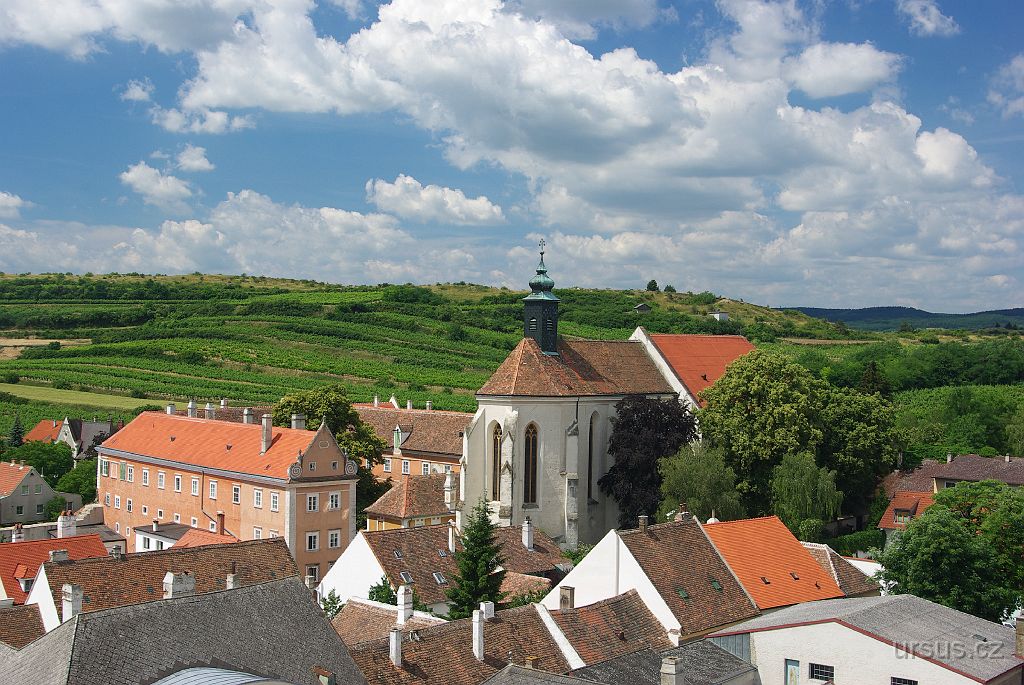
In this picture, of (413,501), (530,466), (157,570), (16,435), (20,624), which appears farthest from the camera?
(16,435)

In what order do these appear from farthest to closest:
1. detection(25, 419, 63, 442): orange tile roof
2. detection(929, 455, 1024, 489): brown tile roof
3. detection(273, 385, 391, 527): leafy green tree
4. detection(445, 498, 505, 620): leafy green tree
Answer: detection(25, 419, 63, 442): orange tile roof < detection(273, 385, 391, 527): leafy green tree < detection(929, 455, 1024, 489): brown tile roof < detection(445, 498, 505, 620): leafy green tree

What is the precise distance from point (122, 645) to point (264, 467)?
3855cm

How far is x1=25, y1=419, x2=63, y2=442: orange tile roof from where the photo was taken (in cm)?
9806

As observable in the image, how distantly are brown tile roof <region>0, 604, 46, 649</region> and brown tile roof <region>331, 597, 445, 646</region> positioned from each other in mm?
8907

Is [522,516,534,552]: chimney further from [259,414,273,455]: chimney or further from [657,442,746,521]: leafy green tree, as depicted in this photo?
[259,414,273,455]: chimney

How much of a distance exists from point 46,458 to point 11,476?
8.80 m

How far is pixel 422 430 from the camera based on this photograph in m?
78.4

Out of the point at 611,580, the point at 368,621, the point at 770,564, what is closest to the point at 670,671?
the point at 611,580

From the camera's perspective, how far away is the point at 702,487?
2023 inches

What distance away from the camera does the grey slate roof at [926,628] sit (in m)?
28.3

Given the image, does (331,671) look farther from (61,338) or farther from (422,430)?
(61,338)

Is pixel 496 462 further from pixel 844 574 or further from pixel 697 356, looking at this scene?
pixel 844 574

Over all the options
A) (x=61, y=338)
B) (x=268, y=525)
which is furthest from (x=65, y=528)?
(x=61, y=338)

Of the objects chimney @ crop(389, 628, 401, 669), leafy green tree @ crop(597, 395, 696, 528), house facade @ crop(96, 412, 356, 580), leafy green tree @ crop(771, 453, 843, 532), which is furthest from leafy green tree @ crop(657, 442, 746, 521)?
chimney @ crop(389, 628, 401, 669)
